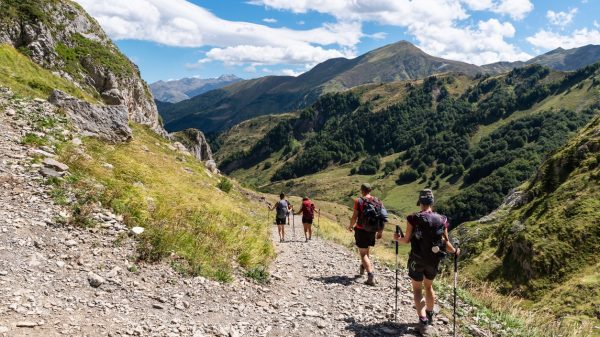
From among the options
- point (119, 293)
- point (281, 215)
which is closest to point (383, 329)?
point (119, 293)

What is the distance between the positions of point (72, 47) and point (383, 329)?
174ft

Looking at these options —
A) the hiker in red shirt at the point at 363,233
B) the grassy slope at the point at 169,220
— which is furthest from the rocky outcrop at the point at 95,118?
the hiker in red shirt at the point at 363,233

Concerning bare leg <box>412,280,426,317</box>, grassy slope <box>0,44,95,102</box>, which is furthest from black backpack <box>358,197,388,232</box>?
grassy slope <box>0,44,95,102</box>

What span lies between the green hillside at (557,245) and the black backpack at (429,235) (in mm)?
11525

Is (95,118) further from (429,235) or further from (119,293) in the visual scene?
(429,235)

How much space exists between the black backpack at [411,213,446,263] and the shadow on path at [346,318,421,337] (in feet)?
6.14

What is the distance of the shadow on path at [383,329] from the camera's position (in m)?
9.73

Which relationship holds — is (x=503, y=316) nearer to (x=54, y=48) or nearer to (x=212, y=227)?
(x=212, y=227)

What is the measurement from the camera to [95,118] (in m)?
22.5

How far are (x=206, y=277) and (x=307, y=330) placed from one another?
10.9ft

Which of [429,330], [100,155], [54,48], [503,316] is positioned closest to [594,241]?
[503,316]

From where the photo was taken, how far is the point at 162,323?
339 inches

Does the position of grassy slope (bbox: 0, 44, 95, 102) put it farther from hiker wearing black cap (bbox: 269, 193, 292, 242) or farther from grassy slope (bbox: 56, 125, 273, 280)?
hiker wearing black cap (bbox: 269, 193, 292, 242)

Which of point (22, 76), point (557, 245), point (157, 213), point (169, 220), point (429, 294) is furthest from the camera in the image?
point (22, 76)
